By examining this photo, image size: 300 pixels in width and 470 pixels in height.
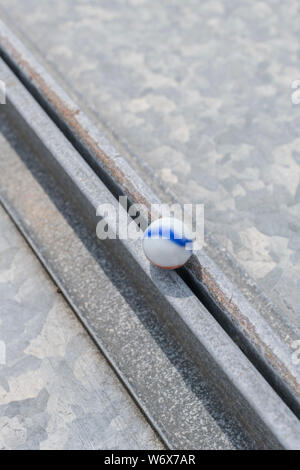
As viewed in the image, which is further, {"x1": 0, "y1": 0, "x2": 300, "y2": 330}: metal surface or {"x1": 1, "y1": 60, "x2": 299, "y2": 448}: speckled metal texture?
{"x1": 0, "y1": 0, "x2": 300, "y2": 330}: metal surface

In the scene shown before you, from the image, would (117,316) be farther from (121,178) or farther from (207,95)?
(207,95)

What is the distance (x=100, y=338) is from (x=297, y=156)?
2.67 m

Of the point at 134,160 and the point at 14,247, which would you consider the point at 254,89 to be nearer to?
the point at 134,160

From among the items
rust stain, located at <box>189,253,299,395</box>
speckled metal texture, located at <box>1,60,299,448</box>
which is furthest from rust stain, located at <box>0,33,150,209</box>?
rust stain, located at <box>189,253,299,395</box>

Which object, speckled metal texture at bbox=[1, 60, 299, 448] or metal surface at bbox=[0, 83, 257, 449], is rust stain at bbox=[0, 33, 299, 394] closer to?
speckled metal texture at bbox=[1, 60, 299, 448]

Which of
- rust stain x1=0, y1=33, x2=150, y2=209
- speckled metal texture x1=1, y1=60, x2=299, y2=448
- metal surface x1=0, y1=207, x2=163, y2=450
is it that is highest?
rust stain x1=0, y1=33, x2=150, y2=209

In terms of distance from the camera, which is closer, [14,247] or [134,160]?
[14,247]

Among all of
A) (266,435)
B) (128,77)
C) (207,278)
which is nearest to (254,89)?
(128,77)

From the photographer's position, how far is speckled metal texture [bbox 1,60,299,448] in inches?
143

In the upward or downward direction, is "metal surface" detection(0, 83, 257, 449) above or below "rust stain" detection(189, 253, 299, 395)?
below

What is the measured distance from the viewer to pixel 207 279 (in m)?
4.18

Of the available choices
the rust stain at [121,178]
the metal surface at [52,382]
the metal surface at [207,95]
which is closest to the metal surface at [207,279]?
the rust stain at [121,178]

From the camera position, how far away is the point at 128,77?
6.42 metres

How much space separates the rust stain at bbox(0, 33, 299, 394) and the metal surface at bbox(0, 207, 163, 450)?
2.49ft
